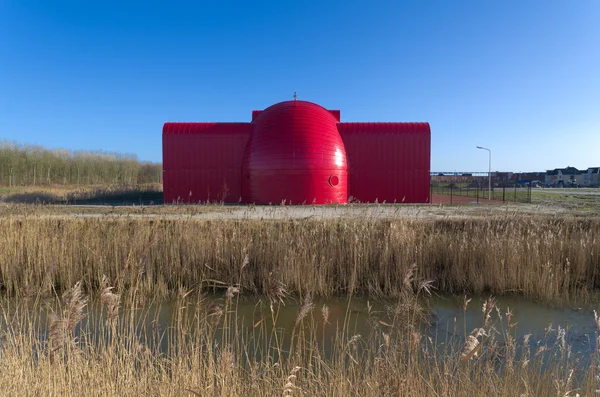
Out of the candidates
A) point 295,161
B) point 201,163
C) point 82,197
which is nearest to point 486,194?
point 295,161

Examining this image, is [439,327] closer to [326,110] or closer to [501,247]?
[501,247]

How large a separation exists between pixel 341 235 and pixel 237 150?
14800 mm

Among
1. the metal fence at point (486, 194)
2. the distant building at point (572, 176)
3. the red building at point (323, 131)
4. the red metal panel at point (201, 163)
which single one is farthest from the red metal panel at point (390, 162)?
the distant building at point (572, 176)

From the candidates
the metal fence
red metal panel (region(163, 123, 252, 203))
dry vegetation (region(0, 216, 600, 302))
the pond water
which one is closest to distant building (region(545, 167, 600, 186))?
the metal fence

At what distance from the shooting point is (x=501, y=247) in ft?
24.1

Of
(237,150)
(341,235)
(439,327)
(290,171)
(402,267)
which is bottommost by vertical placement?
(439,327)

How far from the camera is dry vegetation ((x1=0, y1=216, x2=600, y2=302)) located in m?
6.98

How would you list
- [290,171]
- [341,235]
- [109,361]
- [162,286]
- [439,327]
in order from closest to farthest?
[109,361] → [439,327] → [162,286] → [341,235] → [290,171]

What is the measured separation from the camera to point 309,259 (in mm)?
7199

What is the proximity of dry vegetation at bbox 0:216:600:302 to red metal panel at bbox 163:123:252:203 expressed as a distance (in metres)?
13.1

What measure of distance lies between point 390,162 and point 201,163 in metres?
11.4

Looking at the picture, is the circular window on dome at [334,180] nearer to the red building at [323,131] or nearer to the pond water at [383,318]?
the red building at [323,131]

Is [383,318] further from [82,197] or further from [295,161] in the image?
[82,197]

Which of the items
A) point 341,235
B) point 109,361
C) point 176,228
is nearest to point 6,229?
point 176,228
